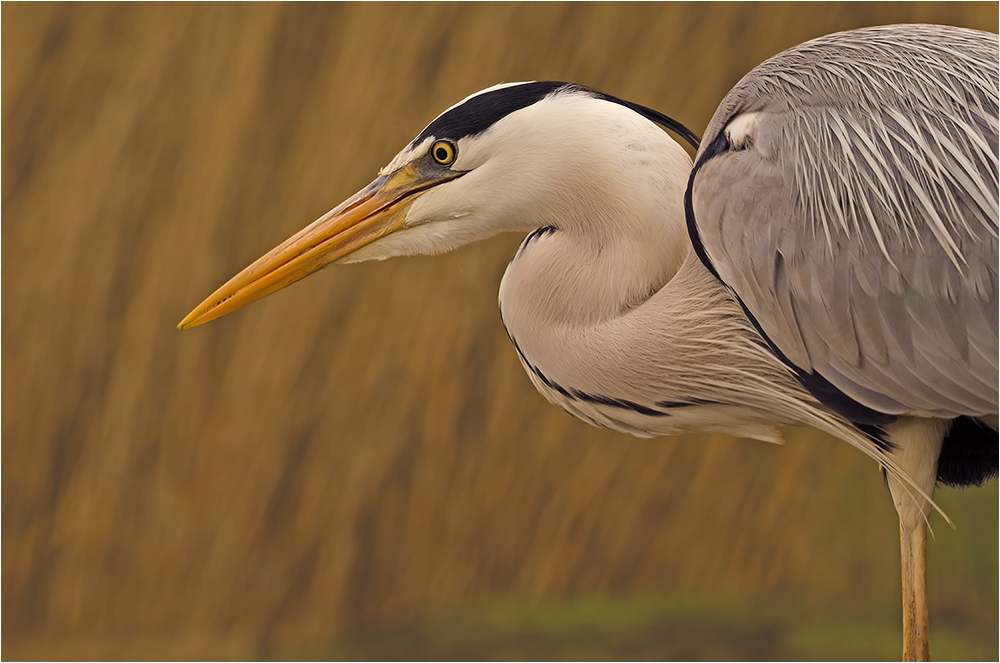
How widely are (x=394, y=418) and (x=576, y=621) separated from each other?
0.58 metres

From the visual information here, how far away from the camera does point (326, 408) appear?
63.2 inches

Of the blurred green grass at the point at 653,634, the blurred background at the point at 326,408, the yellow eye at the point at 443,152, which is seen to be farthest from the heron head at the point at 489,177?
the blurred green grass at the point at 653,634

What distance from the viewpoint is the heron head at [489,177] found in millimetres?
690

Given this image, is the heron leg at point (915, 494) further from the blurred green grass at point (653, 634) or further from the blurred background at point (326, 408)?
the blurred green grass at point (653, 634)

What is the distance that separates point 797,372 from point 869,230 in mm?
114

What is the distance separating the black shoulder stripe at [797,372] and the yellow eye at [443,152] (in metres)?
Answer: 0.20

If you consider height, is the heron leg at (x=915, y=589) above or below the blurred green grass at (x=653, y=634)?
above

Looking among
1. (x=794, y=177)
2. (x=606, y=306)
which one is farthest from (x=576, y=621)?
(x=794, y=177)

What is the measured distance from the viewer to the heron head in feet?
2.26

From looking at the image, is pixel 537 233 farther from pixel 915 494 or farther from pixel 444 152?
pixel 915 494

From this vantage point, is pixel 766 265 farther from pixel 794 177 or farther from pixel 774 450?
pixel 774 450

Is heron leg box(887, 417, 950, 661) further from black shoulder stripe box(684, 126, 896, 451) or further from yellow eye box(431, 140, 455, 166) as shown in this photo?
yellow eye box(431, 140, 455, 166)

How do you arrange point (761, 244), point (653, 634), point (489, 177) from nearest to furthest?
point (761, 244)
point (489, 177)
point (653, 634)

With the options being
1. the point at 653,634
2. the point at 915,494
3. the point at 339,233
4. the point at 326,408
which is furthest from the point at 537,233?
the point at 653,634
